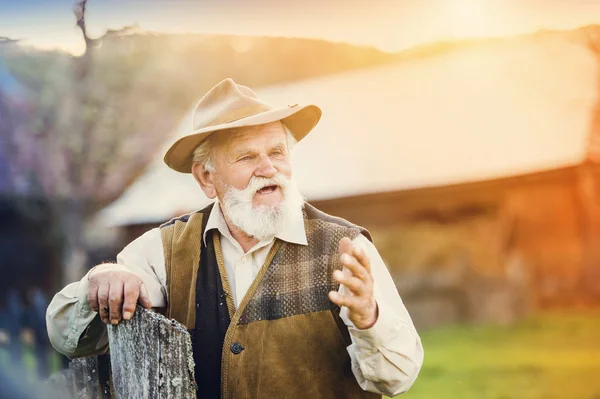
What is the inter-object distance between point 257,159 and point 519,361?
223 centimetres

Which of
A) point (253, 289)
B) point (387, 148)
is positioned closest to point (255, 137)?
point (253, 289)

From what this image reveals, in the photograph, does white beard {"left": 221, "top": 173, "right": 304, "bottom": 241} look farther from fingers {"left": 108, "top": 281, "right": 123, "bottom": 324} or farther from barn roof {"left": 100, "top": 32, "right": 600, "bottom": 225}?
barn roof {"left": 100, "top": 32, "right": 600, "bottom": 225}

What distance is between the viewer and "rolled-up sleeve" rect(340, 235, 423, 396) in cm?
167

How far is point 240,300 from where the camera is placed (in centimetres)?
197

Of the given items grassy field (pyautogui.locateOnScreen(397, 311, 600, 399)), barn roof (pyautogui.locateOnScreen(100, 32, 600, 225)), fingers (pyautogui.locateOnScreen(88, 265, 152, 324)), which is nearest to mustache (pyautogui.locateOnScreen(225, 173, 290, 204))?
fingers (pyautogui.locateOnScreen(88, 265, 152, 324))

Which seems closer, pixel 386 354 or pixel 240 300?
pixel 386 354

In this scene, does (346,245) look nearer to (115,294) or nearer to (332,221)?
(332,221)

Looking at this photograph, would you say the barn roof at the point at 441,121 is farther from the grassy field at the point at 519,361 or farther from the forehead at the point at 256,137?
the forehead at the point at 256,137

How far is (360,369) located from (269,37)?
2.51m

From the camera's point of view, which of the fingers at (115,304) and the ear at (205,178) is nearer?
the fingers at (115,304)

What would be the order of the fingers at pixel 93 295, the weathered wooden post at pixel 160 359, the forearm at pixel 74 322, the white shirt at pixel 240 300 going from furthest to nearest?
the forearm at pixel 74 322, the fingers at pixel 93 295, the white shirt at pixel 240 300, the weathered wooden post at pixel 160 359

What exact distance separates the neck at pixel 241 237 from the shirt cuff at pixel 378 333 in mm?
526

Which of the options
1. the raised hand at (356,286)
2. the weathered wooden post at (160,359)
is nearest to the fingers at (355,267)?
the raised hand at (356,286)

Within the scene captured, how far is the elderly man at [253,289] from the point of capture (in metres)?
1.78
